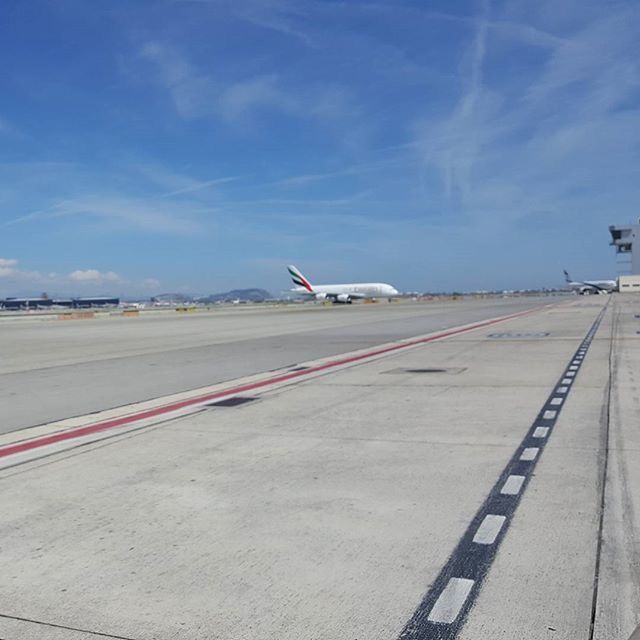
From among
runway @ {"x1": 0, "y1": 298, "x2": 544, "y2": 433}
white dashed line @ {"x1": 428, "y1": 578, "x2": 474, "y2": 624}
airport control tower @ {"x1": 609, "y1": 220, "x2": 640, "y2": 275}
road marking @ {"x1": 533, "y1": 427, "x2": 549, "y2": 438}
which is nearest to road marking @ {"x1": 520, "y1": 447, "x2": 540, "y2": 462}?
road marking @ {"x1": 533, "y1": 427, "x2": 549, "y2": 438}

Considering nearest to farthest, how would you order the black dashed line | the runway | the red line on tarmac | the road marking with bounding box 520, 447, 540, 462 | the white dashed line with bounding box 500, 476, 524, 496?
the black dashed line
the white dashed line with bounding box 500, 476, 524, 496
the road marking with bounding box 520, 447, 540, 462
the red line on tarmac
the runway

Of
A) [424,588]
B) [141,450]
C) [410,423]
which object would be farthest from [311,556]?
[410,423]

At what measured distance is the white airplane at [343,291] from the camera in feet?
336

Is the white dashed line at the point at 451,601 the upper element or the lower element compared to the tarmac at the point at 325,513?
lower

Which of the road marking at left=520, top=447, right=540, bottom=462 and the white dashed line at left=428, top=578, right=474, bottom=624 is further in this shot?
the road marking at left=520, top=447, right=540, bottom=462

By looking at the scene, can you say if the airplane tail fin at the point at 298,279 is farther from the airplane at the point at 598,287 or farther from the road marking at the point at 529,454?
the road marking at the point at 529,454

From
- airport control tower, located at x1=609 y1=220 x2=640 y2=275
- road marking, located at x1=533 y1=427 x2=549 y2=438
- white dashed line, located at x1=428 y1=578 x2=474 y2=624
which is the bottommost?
white dashed line, located at x1=428 y1=578 x2=474 y2=624

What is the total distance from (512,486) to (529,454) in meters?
1.18

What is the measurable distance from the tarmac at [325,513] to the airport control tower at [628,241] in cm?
11400

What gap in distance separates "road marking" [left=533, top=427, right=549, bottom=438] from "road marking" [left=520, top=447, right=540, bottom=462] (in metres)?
0.65

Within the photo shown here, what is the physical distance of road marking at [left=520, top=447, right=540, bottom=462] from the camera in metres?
6.64

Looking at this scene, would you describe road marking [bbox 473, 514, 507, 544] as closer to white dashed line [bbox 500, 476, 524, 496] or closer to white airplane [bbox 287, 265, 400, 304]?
white dashed line [bbox 500, 476, 524, 496]

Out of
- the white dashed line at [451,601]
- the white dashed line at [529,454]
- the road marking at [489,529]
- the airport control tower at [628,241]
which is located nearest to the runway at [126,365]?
the white dashed line at [529,454]

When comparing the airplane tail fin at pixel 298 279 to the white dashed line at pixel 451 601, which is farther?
the airplane tail fin at pixel 298 279
